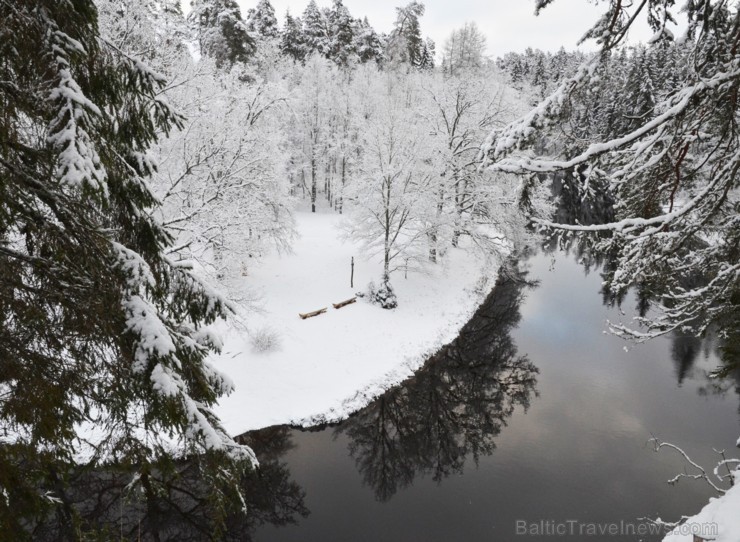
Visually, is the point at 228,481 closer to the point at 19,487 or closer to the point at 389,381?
the point at 19,487

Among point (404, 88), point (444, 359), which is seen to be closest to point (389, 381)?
point (444, 359)

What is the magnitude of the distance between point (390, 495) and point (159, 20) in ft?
43.3

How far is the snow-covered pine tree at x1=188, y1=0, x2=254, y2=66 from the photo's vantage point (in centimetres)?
2605

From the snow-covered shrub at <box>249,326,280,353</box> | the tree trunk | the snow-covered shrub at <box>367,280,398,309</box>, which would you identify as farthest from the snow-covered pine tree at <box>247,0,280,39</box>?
the snow-covered shrub at <box>249,326,280,353</box>

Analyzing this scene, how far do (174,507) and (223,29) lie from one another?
2710 cm

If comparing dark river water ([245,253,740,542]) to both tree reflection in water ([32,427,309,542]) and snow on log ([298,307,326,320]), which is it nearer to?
tree reflection in water ([32,427,309,542])

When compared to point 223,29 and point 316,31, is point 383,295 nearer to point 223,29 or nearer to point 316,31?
point 223,29

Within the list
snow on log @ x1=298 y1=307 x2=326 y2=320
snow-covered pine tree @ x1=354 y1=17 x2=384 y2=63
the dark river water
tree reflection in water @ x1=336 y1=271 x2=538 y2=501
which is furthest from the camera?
snow-covered pine tree @ x1=354 y1=17 x2=384 y2=63

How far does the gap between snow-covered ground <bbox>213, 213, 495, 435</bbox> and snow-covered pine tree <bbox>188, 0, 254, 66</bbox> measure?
13.7 metres

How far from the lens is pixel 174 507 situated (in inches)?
376

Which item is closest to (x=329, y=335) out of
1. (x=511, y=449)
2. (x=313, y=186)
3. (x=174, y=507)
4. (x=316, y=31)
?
(x=511, y=449)

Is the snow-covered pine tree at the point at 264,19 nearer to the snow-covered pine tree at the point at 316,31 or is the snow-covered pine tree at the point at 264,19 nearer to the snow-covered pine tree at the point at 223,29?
the snow-covered pine tree at the point at 316,31

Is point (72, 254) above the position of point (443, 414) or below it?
above

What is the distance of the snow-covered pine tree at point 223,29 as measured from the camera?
2605 centimetres
